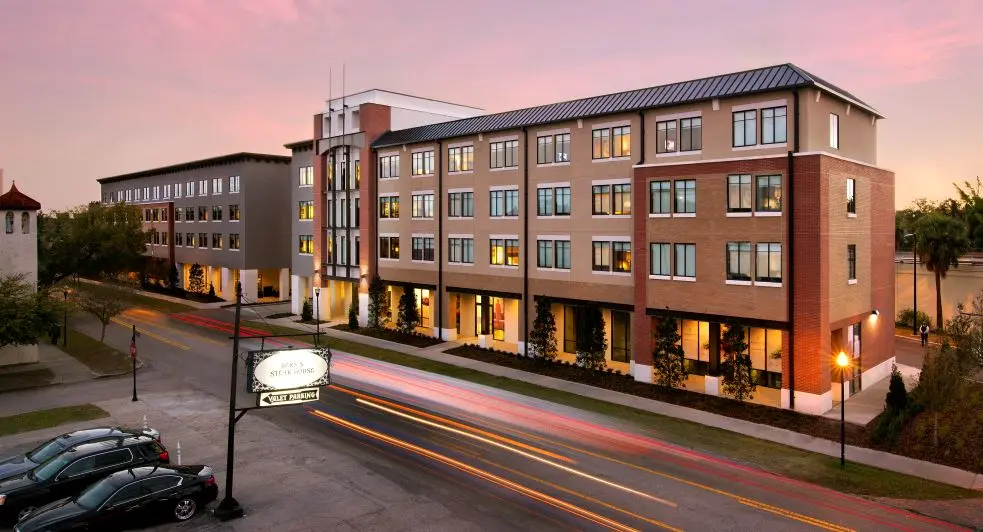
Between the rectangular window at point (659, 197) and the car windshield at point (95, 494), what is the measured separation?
26.5 m

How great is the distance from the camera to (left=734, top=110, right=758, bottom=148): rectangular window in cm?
3117

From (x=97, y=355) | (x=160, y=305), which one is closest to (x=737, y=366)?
(x=97, y=355)

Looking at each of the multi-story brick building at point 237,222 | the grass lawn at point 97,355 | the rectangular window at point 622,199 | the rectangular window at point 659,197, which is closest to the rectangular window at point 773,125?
the rectangular window at point 659,197

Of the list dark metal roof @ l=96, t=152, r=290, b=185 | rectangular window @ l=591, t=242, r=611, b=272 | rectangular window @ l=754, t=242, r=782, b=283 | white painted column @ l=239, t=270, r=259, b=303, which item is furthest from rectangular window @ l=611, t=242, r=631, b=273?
white painted column @ l=239, t=270, r=259, b=303

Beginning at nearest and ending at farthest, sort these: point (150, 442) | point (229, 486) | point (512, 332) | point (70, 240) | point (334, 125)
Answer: point (229, 486) → point (150, 442) → point (512, 332) → point (334, 125) → point (70, 240)

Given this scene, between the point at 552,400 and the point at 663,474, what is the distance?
10412 millimetres

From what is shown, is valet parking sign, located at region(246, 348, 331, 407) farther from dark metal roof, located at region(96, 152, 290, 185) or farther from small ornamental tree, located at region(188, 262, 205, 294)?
small ornamental tree, located at region(188, 262, 205, 294)

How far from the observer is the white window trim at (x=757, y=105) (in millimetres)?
30245

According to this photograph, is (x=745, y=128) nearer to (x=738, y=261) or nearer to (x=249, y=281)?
(x=738, y=261)

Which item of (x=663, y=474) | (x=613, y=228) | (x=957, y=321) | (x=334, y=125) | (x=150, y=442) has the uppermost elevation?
(x=334, y=125)

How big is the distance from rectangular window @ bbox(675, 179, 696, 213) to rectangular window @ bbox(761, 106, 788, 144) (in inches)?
152

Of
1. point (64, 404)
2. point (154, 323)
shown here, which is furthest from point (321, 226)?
point (64, 404)

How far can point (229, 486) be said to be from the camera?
18.5 m

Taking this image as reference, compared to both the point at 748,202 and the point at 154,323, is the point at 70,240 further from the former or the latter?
the point at 748,202
